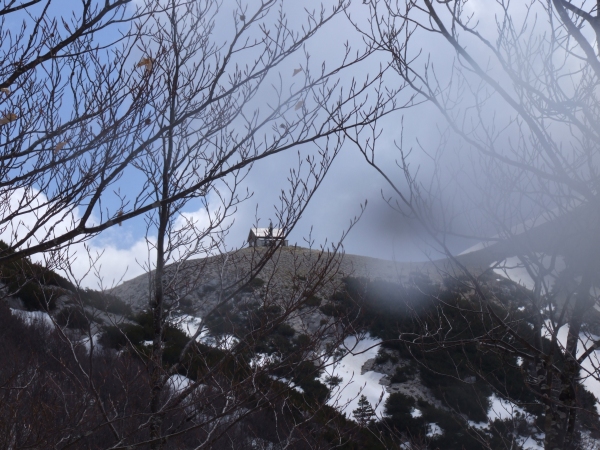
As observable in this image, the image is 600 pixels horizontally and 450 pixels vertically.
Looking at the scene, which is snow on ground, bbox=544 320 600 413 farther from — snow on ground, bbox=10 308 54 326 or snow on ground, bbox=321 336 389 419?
snow on ground, bbox=10 308 54 326

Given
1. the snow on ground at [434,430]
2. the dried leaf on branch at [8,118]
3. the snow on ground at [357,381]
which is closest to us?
the dried leaf on branch at [8,118]

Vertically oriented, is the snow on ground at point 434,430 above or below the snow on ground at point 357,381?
below

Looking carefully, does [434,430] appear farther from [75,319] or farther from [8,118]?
[8,118]

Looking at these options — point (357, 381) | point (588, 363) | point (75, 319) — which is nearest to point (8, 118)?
point (75, 319)

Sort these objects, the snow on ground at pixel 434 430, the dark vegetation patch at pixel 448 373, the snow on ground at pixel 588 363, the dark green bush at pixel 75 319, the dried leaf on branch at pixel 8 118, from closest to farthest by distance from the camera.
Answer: the dried leaf on branch at pixel 8 118
the snow on ground at pixel 588 363
the dark green bush at pixel 75 319
the dark vegetation patch at pixel 448 373
the snow on ground at pixel 434 430

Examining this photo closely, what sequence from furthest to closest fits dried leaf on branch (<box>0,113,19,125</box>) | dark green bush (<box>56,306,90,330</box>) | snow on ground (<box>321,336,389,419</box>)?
snow on ground (<box>321,336,389,419</box>) → dark green bush (<box>56,306,90,330</box>) → dried leaf on branch (<box>0,113,19,125</box>)

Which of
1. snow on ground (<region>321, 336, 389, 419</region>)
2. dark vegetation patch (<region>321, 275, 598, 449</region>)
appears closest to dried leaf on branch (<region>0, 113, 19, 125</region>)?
dark vegetation patch (<region>321, 275, 598, 449</region>)

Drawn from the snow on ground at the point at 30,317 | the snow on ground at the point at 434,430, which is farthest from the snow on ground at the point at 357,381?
the snow on ground at the point at 30,317

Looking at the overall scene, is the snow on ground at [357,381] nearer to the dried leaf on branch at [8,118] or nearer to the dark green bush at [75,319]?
the dark green bush at [75,319]

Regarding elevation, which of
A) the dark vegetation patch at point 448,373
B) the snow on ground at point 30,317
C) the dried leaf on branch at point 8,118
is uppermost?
the snow on ground at point 30,317

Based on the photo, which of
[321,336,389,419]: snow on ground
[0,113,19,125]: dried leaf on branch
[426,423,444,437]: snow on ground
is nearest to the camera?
[0,113,19,125]: dried leaf on branch

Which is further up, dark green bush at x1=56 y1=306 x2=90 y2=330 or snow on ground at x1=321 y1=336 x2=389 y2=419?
dark green bush at x1=56 y1=306 x2=90 y2=330

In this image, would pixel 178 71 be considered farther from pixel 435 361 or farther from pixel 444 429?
pixel 435 361

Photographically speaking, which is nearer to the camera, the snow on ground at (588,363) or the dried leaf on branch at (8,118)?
the dried leaf on branch at (8,118)
